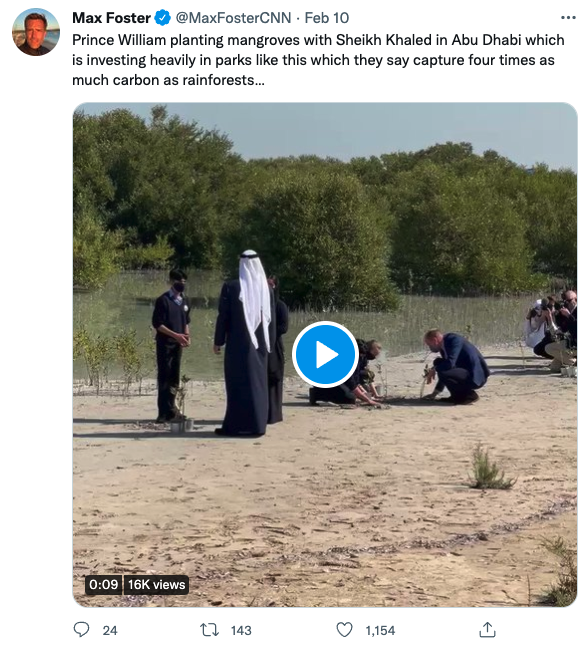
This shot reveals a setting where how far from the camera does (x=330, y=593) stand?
511 centimetres

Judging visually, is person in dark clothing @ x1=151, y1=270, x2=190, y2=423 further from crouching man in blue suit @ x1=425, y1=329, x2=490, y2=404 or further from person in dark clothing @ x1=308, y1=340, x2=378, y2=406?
crouching man in blue suit @ x1=425, y1=329, x2=490, y2=404

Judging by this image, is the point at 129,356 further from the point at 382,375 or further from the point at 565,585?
the point at 565,585

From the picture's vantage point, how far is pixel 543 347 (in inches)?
511

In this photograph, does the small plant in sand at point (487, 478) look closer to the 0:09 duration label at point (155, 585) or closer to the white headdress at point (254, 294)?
the white headdress at point (254, 294)

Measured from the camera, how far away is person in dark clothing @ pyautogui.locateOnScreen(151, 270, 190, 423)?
9.49m

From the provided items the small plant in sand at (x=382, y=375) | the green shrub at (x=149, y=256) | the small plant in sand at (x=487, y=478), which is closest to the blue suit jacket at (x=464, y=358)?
the small plant in sand at (x=382, y=375)

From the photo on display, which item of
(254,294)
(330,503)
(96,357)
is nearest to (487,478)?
(330,503)

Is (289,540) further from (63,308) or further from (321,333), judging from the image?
(63,308)

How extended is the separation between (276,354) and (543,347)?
414 centimetres

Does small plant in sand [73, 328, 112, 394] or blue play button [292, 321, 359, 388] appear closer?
blue play button [292, 321, 359, 388]
